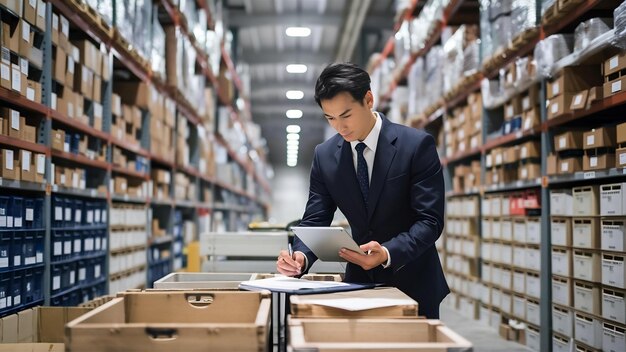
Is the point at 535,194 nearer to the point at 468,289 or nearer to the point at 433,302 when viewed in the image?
the point at 468,289

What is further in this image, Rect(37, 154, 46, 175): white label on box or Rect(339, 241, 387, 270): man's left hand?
Rect(37, 154, 46, 175): white label on box

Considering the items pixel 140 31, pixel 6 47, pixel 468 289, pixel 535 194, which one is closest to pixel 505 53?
pixel 535 194

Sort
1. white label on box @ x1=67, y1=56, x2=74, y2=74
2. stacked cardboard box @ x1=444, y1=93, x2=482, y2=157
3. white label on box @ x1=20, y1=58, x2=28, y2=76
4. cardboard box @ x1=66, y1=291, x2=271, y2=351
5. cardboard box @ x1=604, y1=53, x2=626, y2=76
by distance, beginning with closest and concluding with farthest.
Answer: cardboard box @ x1=66, y1=291, x2=271, y2=351 < cardboard box @ x1=604, y1=53, x2=626, y2=76 < white label on box @ x1=20, y1=58, x2=28, y2=76 < white label on box @ x1=67, y1=56, x2=74, y2=74 < stacked cardboard box @ x1=444, y1=93, x2=482, y2=157

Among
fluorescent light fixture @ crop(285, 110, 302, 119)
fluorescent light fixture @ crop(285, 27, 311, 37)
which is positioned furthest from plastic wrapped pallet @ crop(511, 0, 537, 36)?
fluorescent light fixture @ crop(285, 110, 302, 119)

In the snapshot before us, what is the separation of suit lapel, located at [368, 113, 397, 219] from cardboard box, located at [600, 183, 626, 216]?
2340 mm

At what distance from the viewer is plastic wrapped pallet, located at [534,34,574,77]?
5.19m

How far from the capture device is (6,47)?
13.5 ft

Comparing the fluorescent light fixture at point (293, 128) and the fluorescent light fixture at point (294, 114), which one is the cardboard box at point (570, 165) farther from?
the fluorescent light fixture at point (293, 128)

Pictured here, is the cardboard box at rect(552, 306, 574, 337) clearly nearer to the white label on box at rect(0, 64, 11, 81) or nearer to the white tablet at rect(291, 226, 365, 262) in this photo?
the white tablet at rect(291, 226, 365, 262)

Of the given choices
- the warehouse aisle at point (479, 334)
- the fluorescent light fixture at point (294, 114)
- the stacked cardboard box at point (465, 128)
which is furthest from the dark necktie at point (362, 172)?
the fluorescent light fixture at point (294, 114)

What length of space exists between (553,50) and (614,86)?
989 mm

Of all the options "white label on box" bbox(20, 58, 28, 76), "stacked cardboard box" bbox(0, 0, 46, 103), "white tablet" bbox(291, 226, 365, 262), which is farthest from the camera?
"white label on box" bbox(20, 58, 28, 76)

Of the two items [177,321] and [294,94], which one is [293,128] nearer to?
[294,94]

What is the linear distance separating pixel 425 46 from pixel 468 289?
12.2 feet
